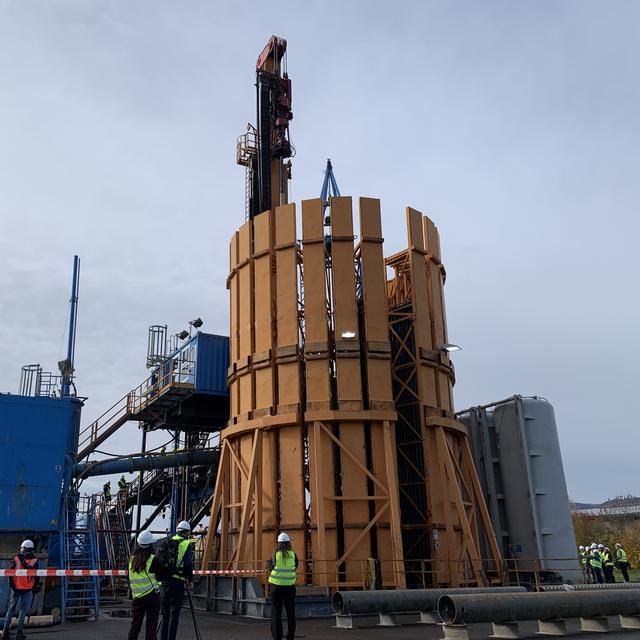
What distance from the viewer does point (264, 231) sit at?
21.3 meters

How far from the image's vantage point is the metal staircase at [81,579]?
16625 mm

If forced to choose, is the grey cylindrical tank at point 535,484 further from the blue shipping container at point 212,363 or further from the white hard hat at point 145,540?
the white hard hat at point 145,540

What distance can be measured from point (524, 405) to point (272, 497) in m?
9.32

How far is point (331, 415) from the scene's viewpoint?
61.2ft

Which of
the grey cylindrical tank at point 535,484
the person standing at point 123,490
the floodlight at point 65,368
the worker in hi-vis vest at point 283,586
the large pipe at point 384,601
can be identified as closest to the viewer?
the worker in hi-vis vest at point 283,586

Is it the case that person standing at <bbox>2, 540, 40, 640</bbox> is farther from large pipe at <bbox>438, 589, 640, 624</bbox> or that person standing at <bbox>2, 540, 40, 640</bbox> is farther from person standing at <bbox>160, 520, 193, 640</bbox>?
large pipe at <bbox>438, 589, 640, 624</bbox>

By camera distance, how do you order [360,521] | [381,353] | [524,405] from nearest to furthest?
1. [360,521]
2. [381,353]
3. [524,405]

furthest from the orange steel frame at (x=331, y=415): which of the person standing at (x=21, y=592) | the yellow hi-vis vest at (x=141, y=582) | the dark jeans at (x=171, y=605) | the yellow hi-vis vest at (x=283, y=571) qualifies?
the yellow hi-vis vest at (x=141, y=582)

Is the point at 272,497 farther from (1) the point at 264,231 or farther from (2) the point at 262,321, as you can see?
(1) the point at 264,231

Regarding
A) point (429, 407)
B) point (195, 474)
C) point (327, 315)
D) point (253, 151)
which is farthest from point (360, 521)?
point (253, 151)

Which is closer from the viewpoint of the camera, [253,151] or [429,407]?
[429,407]

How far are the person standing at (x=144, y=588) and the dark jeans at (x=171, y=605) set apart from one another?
1.15 metres

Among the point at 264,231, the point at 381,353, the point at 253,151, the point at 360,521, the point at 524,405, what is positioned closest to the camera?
the point at 360,521

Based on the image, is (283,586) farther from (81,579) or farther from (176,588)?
(81,579)
